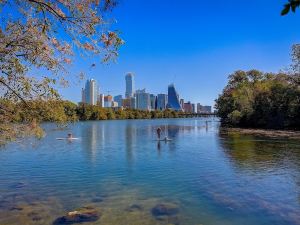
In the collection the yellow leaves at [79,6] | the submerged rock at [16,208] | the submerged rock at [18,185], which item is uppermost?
the yellow leaves at [79,6]

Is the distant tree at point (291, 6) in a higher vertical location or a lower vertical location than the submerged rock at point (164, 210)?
higher

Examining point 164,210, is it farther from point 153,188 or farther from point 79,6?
point 79,6

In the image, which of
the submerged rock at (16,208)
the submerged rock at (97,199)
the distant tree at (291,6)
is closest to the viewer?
the distant tree at (291,6)

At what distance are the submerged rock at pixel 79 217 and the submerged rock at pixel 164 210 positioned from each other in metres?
2.65

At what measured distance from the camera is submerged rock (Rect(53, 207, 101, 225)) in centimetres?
1499

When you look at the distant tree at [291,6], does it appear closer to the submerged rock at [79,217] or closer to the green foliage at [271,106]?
the submerged rock at [79,217]

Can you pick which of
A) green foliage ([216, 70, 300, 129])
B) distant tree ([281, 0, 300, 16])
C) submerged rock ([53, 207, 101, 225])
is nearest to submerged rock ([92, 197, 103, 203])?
submerged rock ([53, 207, 101, 225])

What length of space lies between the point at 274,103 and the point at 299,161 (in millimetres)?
58269

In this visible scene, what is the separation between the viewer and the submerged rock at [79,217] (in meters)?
15.0

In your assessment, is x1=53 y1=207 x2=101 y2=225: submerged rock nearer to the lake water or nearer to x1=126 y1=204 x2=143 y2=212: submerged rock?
the lake water

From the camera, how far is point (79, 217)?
1541 centimetres

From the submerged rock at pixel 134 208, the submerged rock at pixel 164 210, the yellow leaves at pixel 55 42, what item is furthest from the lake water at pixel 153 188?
the yellow leaves at pixel 55 42

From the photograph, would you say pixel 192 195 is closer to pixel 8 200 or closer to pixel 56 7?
pixel 8 200

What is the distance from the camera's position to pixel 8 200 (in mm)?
18719
